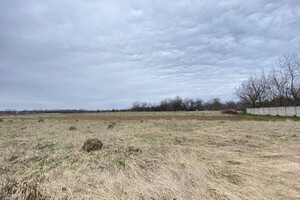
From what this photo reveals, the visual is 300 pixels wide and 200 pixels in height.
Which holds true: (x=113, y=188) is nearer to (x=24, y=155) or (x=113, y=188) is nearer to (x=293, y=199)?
(x=293, y=199)

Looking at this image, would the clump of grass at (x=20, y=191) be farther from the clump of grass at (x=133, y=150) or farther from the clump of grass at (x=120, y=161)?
the clump of grass at (x=133, y=150)

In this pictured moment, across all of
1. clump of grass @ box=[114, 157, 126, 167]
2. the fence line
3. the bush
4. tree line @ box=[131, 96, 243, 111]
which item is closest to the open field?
clump of grass @ box=[114, 157, 126, 167]

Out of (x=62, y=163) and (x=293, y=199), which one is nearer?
(x=293, y=199)

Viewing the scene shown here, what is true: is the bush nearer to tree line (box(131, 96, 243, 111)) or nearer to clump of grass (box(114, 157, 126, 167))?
clump of grass (box(114, 157, 126, 167))

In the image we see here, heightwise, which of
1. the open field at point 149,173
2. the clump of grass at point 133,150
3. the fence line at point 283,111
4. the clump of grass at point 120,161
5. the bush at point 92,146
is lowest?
the open field at point 149,173

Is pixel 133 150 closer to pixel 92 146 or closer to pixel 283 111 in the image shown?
pixel 92 146

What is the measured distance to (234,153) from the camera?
10.3 metres

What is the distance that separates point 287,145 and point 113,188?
8489 millimetres

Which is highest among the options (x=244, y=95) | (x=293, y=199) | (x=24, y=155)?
(x=244, y=95)

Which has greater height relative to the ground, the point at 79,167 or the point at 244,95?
the point at 244,95

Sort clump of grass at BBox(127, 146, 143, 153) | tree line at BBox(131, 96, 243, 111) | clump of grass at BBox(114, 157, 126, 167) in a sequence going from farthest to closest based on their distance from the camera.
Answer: tree line at BBox(131, 96, 243, 111) < clump of grass at BBox(127, 146, 143, 153) < clump of grass at BBox(114, 157, 126, 167)

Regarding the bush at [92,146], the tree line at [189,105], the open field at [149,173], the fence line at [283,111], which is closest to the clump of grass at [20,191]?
the open field at [149,173]

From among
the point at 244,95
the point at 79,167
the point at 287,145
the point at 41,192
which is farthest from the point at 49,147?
the point at 244,95

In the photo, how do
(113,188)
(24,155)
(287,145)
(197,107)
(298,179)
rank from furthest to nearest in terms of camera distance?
1. (197,107)
2. (287,145)
3. (24,155)
4. (298,179)
5. (113,188)
